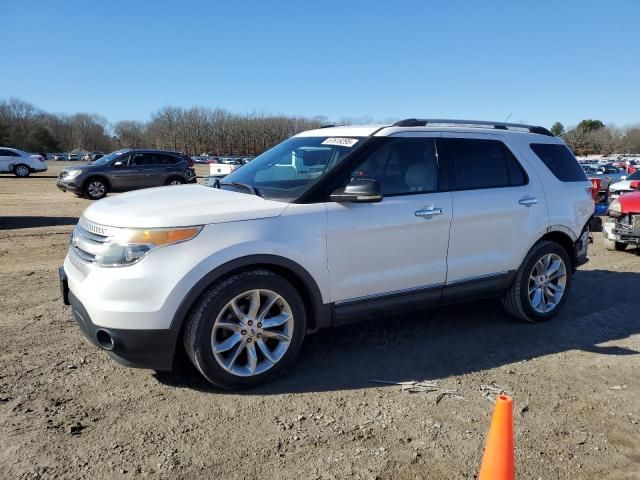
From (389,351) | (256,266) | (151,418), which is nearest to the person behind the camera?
(151,418)

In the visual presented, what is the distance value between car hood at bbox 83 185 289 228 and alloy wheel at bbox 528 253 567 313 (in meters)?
2.86

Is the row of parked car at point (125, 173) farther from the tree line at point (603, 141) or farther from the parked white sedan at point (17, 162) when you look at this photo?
the tree line at point (603, 141)

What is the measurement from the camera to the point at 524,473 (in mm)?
2740

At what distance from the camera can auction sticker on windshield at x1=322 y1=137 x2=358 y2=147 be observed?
4140mm

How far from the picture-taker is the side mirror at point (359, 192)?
3656mm

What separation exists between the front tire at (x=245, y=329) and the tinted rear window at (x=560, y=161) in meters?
3.11

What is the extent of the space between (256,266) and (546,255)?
3101 millimetres

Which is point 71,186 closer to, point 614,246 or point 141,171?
point 141,171

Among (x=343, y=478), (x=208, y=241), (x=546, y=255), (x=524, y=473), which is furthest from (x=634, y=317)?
(x=208, y=241)

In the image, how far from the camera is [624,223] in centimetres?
885

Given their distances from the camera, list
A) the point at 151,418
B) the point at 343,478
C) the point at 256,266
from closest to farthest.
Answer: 1. the point at 343,478
2. the point at 151,418
3. the point at 256,266

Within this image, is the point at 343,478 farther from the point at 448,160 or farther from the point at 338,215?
the point at 448,160

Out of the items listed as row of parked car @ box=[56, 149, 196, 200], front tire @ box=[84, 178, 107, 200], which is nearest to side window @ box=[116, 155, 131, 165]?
row of parked car @ box=[56, 149, 196, 200]

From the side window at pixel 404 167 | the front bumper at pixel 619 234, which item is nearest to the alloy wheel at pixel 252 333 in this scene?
the side window at pixel 404 167
